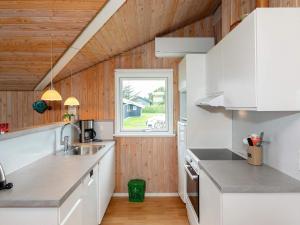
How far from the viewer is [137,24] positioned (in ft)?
10.1

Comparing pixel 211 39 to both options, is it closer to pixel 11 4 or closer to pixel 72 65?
pixel 72 65

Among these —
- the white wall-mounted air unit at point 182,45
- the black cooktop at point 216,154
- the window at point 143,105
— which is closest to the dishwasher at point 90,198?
the black cooktop at point 216,154

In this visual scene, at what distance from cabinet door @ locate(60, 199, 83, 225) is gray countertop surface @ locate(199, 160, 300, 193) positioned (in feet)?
3.23

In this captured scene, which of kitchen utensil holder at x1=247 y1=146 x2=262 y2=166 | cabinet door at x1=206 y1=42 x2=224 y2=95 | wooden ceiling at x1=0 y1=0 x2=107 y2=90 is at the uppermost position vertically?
wooden ceiling at x1=0 y1=0 x2=107 y2=90

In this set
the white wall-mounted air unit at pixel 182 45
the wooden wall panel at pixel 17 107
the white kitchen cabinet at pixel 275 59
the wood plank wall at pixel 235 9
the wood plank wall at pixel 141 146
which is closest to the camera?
the white kitchen cabinet at pixel 275 59

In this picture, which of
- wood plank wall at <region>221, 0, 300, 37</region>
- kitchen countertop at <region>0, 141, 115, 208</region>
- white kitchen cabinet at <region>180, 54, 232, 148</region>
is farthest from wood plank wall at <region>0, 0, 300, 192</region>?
kitchen countertop at <region>0, 141, 115, 208</region>

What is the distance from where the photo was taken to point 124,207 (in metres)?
3.72

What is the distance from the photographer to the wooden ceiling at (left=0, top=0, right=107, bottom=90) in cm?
188

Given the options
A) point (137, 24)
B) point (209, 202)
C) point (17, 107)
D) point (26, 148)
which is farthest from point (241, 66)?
point (17, 107)

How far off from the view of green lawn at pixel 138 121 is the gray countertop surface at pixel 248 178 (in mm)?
2071

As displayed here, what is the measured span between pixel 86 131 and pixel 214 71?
218 centimetres

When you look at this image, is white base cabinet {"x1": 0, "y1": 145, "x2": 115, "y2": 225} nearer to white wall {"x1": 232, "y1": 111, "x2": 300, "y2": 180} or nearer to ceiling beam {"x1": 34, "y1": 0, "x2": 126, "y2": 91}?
ceiling beam {"x1": 34, "y1": 0, "x2": 126, "y2": 91}

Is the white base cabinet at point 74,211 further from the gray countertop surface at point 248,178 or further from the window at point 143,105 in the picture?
the window at point 143,105

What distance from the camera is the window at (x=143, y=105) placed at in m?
4.21
